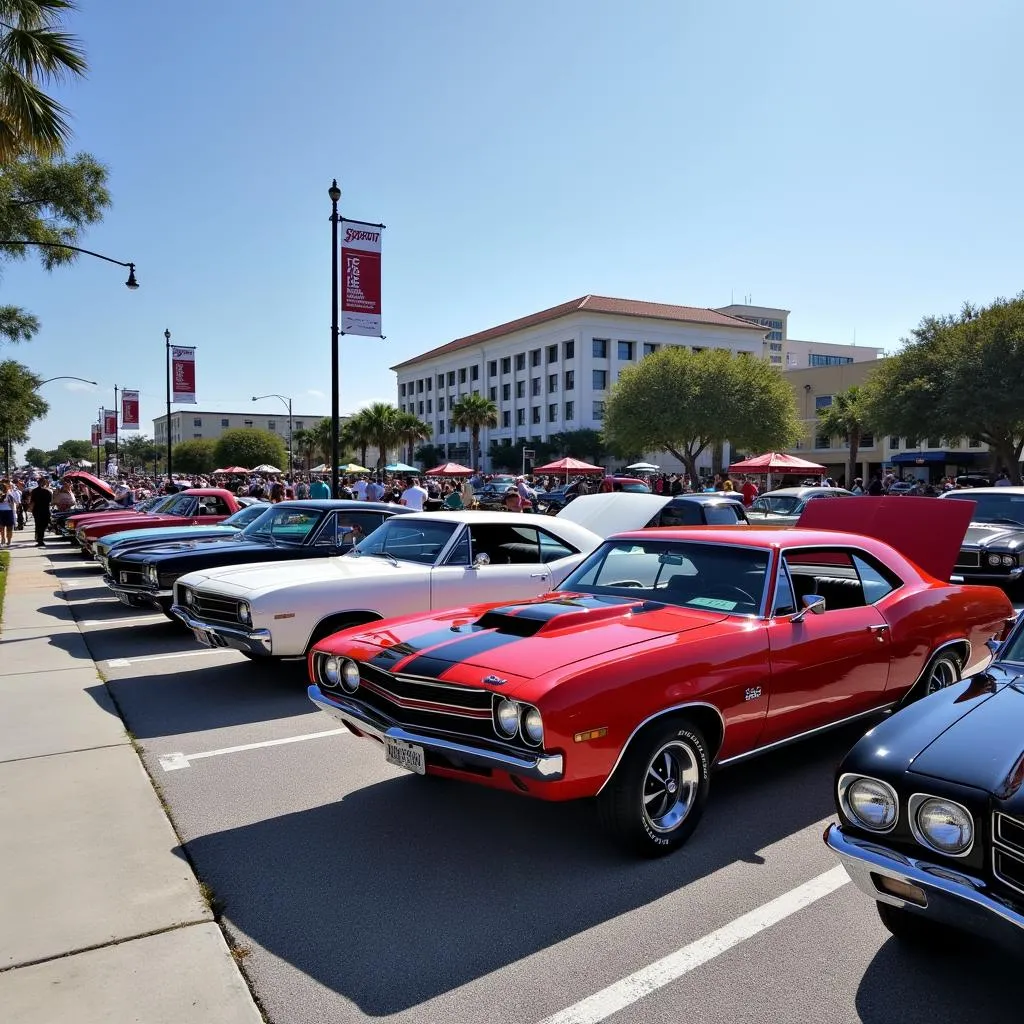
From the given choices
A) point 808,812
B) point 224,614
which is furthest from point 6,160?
point 808,812

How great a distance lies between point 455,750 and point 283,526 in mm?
6315

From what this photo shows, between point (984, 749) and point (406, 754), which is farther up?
point (984, 749)

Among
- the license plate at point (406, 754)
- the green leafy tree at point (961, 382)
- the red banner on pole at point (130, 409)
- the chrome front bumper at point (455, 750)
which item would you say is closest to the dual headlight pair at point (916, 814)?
the chrome front bumper at point (455, 750)

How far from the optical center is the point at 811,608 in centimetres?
452

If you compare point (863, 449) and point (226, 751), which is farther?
point (863, 449)

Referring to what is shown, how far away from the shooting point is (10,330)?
25.6 m

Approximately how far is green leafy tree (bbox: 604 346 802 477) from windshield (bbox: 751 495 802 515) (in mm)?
24220

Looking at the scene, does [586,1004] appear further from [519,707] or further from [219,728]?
[219,728]

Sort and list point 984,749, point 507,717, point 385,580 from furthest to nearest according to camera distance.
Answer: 1. point 385,580
2. point 507,717
3. point 984,749

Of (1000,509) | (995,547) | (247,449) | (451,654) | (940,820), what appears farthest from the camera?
(247,449)

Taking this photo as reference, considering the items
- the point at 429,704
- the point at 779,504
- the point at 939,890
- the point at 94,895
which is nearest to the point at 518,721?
the point at 429,704

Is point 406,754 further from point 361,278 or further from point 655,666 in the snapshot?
point 361,278

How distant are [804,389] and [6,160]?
6721cm

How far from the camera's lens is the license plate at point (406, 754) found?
386 cm
